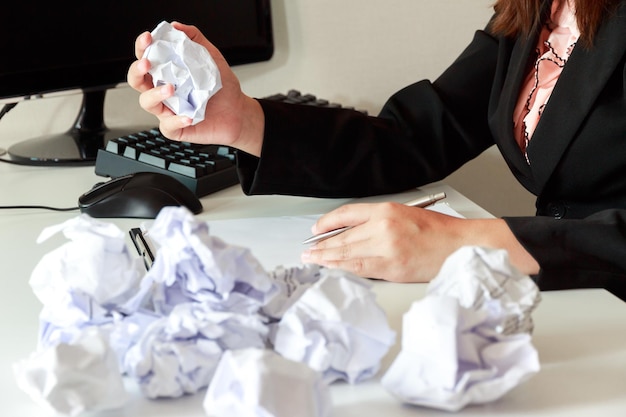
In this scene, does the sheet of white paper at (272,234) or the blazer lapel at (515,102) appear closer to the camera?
the sheet of white paper at (272,234)

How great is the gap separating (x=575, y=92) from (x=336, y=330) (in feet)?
1.88

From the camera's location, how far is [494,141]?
119cm

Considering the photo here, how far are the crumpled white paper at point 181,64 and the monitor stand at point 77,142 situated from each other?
0.42m

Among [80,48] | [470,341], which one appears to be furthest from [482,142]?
[470,341]

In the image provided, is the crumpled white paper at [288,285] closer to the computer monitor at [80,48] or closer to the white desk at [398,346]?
the white desk at [398,346]

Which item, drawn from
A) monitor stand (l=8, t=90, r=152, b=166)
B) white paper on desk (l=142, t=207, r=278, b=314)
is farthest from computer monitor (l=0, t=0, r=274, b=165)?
white paper on desk (l=142, t=207, r=278, b=314)

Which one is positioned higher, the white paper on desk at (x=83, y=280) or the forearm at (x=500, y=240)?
the white paper on desk at (x=83, y=280)

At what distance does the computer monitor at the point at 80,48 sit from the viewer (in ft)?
3.99

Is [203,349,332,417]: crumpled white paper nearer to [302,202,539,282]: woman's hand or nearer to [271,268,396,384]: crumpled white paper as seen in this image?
[271,268,396,384]: crumpled white paper

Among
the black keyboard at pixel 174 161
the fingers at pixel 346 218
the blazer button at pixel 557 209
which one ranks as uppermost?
the fingers at pixel 346 218

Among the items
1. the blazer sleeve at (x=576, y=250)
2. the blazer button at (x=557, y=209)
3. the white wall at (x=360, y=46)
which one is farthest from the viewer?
the white wall at (x=360, y=46)

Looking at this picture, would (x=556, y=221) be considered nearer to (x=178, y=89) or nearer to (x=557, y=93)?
(x=557, y=93)

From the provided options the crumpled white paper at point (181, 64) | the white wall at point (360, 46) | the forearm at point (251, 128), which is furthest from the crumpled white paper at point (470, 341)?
the white wall at point (360, 46)

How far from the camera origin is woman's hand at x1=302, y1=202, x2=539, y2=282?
2.56 feet
